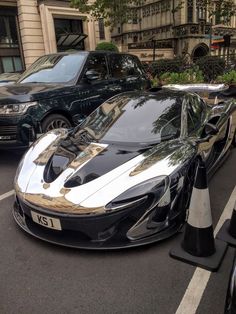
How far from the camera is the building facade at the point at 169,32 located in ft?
95.7

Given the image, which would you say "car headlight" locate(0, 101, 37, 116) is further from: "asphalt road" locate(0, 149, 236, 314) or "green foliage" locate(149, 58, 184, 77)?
"green foliage" locate(149, 58, 184, 77)

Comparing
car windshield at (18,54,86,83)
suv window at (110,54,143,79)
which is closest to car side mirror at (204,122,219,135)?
car windshield at (18,54,86,83)

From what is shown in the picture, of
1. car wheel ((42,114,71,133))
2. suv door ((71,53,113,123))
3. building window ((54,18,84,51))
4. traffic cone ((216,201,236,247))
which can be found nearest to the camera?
traffic cone ((216,201,236,247))

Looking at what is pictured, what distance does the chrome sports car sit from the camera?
2635 millimetres

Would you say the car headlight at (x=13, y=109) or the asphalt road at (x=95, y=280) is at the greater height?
the car headlight at (x=13, y=109)

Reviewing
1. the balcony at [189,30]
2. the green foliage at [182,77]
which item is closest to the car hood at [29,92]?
the green foliage at [182,77]

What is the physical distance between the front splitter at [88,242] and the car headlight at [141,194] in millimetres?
312

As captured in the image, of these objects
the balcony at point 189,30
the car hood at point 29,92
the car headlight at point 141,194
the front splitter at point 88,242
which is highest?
the balcony at point 189,30

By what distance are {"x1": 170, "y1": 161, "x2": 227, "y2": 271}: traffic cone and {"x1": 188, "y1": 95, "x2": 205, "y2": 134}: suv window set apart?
1.17 m

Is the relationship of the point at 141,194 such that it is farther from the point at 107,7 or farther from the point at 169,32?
the point at 169,32

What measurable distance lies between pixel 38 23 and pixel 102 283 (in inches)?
811

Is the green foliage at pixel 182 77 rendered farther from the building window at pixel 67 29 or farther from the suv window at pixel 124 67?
the building window at pixel 67 29

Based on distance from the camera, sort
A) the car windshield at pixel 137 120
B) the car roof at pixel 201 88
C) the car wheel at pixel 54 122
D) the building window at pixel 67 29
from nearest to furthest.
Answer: the car windshield at pixel 137 120 → the car wheel at pixel 54 122 → the car roof at pixel 201 88 → the building window at pixel 67 29

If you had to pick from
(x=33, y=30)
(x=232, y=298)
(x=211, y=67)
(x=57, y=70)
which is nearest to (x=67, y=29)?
(x=33, y=30)
